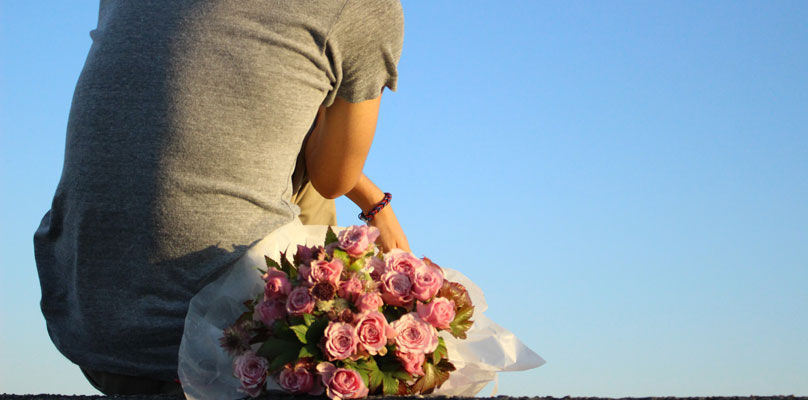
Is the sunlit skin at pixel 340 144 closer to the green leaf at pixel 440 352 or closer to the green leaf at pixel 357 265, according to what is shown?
the green leaf at pixel 357 265

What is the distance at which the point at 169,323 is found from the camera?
100 inches

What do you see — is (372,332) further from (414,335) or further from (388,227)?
(388,227)

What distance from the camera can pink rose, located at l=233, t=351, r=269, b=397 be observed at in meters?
2.29

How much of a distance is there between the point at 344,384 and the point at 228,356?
1.28ft

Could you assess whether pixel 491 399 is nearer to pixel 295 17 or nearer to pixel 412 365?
pixel 412 365

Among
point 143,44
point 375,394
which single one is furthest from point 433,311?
point 143,44

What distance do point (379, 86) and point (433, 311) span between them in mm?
850

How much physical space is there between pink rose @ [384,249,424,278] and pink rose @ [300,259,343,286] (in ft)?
0.49

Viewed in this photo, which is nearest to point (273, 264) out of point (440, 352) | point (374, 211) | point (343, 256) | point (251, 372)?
point (343, 256)

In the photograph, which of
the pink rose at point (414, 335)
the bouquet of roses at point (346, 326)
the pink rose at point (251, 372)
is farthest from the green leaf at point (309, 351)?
the pink rose at point (414, 335)

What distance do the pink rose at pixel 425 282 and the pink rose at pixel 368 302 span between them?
4.2 inches

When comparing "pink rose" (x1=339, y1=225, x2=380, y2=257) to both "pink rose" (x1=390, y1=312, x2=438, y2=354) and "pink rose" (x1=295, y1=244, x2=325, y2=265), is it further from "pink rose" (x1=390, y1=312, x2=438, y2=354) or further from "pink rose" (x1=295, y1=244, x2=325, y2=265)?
"pink rose" (x1=390, y1=312, x2=438, y2=354)

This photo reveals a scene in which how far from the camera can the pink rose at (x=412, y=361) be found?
7.42ft

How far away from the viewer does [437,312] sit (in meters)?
2.31
